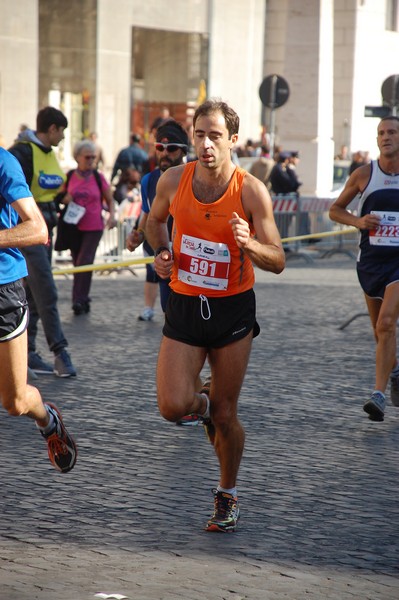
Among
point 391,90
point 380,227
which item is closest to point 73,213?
point 380,227

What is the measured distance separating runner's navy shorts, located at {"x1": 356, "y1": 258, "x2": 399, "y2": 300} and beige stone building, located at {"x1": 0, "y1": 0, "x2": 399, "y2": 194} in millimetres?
19015

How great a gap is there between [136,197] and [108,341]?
304 inches

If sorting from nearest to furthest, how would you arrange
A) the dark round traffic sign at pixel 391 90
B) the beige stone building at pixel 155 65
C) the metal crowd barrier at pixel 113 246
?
the metal crowd barrier at pixel 113 246 → the dark round traffic sign at pixel 391 90 → the beige stone building at pixel 155 65

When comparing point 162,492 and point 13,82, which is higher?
point 13,82

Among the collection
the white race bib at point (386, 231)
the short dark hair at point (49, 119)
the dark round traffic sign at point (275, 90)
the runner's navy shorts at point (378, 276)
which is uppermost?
the dark round traffic sign at point (275, 90)

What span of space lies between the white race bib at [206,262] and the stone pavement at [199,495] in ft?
3.32

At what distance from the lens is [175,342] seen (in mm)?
5641

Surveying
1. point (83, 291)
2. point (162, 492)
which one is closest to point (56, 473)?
point (162, 492)

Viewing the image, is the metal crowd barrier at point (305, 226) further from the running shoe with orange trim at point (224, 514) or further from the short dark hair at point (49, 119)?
the running shoe with orange trim at point (224, 514)

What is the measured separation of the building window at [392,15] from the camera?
48.8m

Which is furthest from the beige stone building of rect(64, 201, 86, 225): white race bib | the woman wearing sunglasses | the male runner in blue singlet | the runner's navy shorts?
the runner's navy shorts

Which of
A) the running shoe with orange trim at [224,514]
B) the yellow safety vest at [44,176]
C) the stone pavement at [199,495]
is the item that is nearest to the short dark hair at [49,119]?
the yellow safety vest at [44,176]

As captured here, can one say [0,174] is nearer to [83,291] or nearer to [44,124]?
[44,124]

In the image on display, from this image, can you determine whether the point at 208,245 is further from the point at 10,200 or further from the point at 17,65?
the point at 17,65
